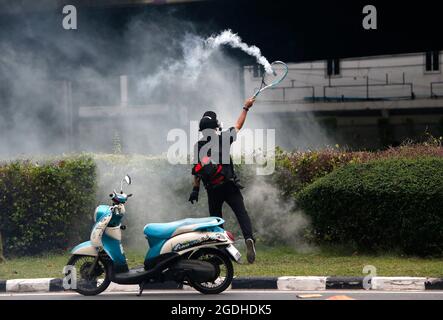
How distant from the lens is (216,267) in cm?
835

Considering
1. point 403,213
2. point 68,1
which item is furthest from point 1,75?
point 403,213

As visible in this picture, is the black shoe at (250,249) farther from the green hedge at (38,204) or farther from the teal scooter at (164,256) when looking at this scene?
the green hedge at (38,204)

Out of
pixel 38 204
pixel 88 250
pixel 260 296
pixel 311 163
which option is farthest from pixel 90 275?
pixel 311 163

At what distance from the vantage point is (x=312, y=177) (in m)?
11.7

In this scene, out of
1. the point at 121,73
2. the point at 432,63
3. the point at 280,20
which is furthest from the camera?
the point at 432,63

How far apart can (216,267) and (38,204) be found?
13.7 ft

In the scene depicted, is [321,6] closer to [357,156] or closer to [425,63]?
[357,156]

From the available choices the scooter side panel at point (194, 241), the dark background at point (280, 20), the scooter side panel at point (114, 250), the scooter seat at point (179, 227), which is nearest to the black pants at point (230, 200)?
the scooter seat at point (179, 227)

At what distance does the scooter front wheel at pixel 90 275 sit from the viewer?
8609mm

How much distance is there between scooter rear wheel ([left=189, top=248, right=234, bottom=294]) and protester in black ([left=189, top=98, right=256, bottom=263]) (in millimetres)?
1242

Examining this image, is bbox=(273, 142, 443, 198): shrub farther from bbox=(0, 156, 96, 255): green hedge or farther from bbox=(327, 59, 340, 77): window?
bbox=(327, 59, 340, 77): window

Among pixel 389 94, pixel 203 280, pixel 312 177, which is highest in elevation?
pixel 389 94

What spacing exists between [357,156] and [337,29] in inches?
355

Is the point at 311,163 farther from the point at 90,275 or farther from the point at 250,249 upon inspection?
the point at 90,275
